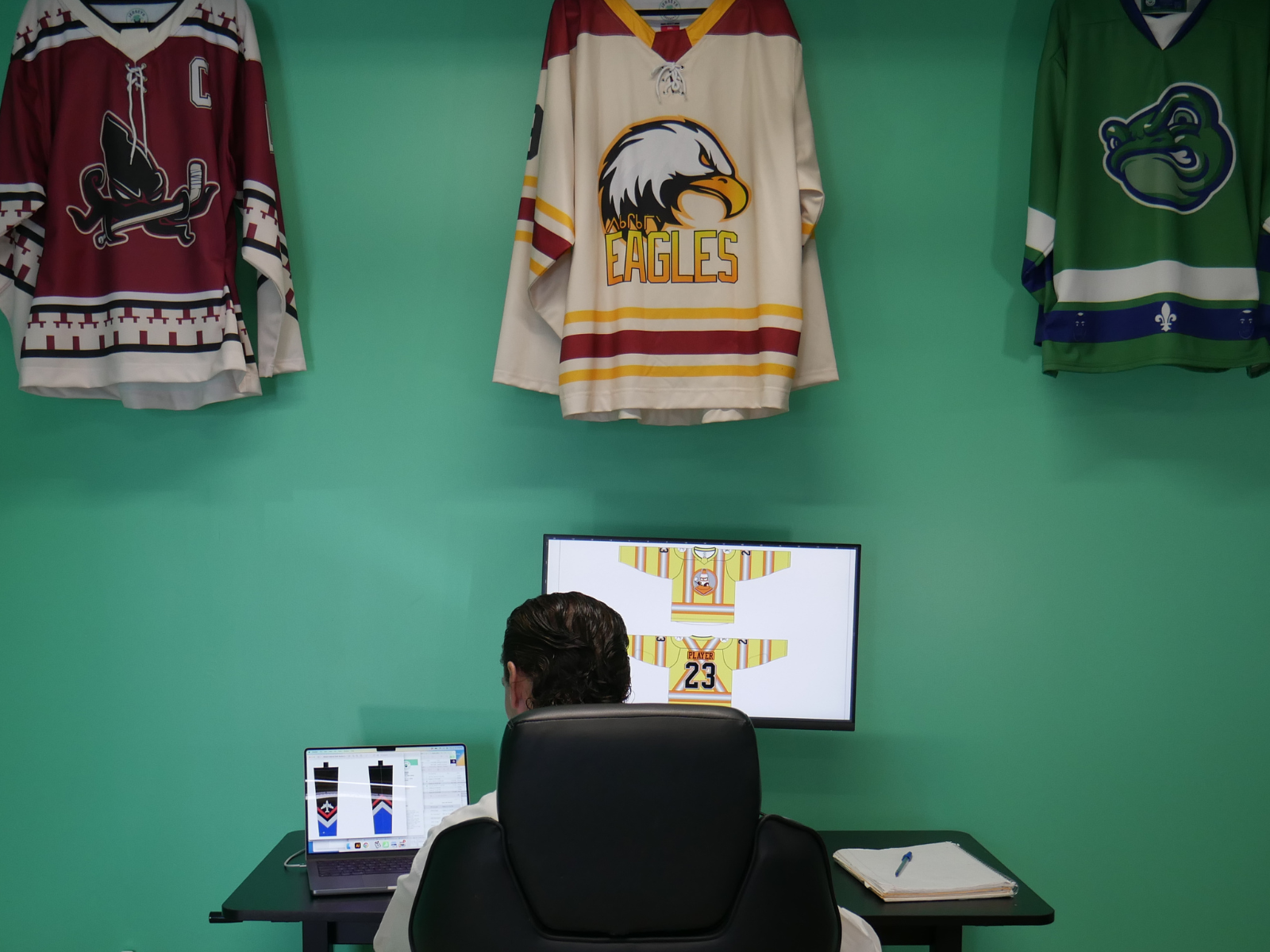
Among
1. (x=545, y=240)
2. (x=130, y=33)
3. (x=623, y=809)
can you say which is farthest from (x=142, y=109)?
(x=623, y=809)

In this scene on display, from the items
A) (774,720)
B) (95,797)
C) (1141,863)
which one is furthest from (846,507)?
(95,797)

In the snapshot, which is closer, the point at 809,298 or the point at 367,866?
the point at 367,866

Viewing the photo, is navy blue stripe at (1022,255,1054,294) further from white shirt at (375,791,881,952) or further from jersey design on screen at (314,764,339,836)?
jersey design on screen at (314,764,339,836)

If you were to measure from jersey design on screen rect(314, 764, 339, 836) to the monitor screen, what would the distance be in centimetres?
57

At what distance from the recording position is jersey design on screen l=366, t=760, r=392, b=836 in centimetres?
196

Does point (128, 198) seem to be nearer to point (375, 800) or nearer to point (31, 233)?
point (31, 233)

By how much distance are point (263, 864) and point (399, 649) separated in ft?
1.69

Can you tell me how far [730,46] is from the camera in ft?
6.72

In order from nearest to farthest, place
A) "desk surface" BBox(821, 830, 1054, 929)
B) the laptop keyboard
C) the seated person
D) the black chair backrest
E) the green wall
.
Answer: the black chair backrest < the seated person < "desk surface" BBox(821, 830, 1054, 929) < the laptop keyboard < the green wall

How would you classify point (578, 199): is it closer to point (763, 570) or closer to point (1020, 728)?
point (763, 570)

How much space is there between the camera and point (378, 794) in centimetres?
198

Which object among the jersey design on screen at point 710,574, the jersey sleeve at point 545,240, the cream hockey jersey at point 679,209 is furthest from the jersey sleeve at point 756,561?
the jersey sleeve at point 545,240

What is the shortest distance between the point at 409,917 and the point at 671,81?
1.63 meters

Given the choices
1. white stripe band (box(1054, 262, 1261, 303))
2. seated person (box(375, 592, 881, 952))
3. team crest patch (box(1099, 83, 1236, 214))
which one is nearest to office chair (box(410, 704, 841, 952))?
seated person (box(375, 592, 881, 952))
